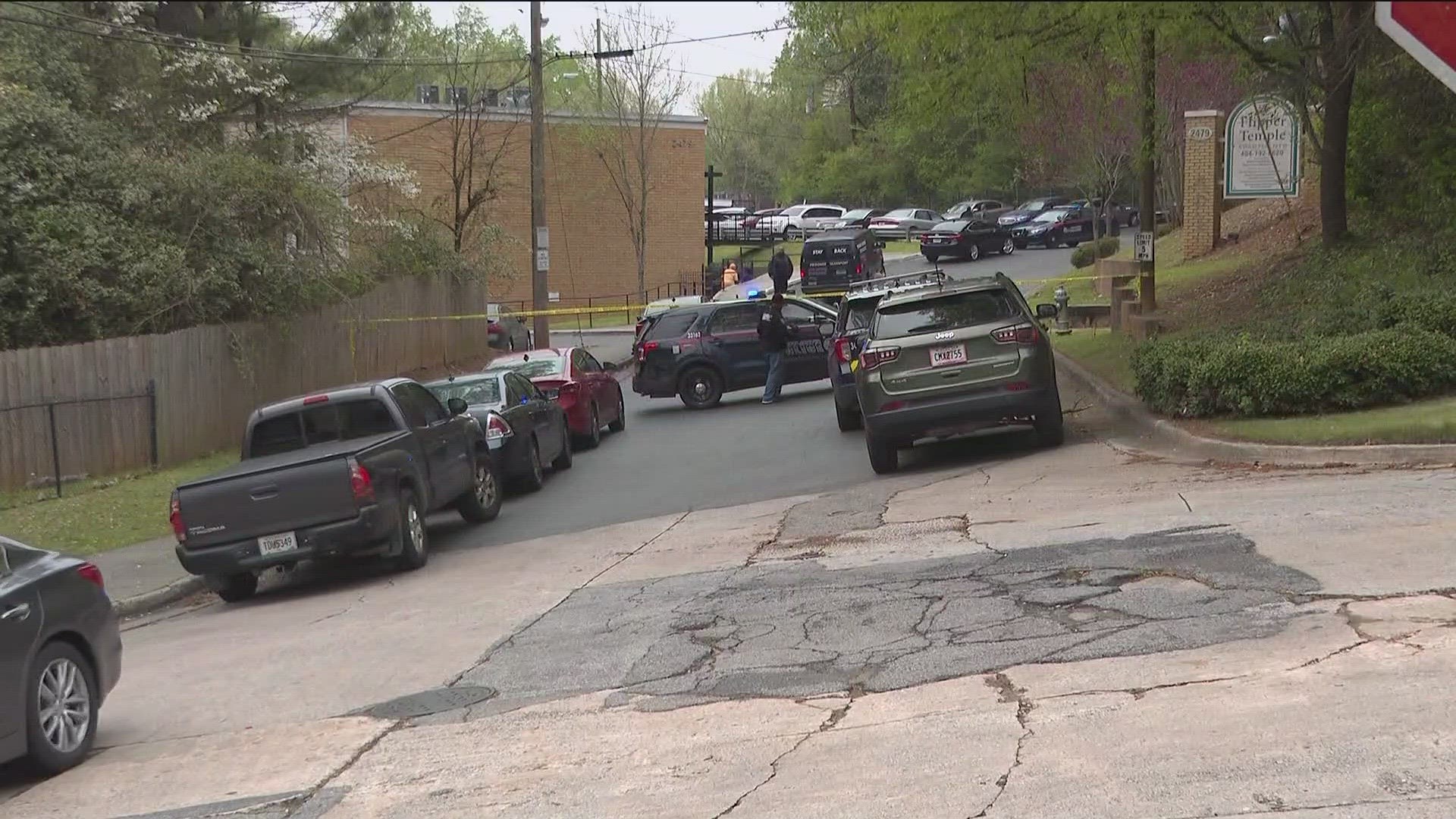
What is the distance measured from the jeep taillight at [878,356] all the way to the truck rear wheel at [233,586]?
613cm

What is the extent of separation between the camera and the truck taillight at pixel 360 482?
1235 centimetres

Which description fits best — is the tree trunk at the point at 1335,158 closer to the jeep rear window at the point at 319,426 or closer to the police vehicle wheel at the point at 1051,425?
the police vehicle wheel at the point at 1051,425

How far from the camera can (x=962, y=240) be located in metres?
50.4

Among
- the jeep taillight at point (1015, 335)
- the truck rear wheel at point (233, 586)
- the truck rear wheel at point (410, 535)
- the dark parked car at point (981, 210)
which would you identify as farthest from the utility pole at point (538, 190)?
the dark parked car at point (981, 210)

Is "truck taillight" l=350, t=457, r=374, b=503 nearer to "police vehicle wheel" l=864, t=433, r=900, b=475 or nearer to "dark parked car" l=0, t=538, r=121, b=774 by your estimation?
"dark parked car" l=0, t=538, r=121, b=774

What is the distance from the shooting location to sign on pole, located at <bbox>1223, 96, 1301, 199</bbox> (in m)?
27.5

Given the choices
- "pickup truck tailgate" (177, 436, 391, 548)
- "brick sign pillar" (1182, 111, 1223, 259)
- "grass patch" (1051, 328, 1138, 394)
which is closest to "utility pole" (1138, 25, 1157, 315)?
"grass patch" (1051, 328, 1138, 394)

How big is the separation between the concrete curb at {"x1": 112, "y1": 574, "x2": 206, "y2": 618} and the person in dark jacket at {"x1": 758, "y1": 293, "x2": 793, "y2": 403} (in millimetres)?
10930

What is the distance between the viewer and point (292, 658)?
403 inches

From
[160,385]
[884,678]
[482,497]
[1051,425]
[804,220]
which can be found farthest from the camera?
[804,220]

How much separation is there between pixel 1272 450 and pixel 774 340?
10.8m

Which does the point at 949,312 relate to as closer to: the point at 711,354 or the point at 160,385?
the point at 711,354

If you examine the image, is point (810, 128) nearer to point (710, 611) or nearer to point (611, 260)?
point (611, 260)

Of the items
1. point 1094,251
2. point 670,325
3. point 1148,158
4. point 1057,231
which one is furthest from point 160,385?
point 1057,231
